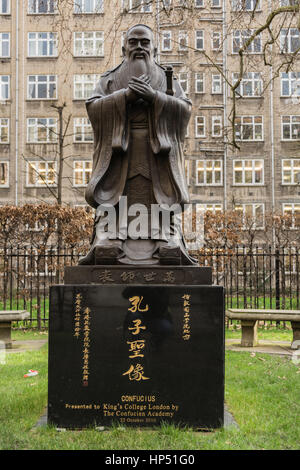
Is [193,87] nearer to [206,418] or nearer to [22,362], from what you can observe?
[22,362]

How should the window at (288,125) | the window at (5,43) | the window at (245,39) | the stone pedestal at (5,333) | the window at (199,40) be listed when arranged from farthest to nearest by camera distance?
the window at (5,43)
the window at (199,40)
the window at (288,125)
the window at (245,39)
the stone pedestal at (5,333)

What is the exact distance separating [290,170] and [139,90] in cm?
2327

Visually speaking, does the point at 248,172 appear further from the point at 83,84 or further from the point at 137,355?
the point at 137,355

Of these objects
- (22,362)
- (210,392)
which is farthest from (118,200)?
(22,362)

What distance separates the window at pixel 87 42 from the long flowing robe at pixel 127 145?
23.4 metres

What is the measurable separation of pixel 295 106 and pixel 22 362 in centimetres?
2371

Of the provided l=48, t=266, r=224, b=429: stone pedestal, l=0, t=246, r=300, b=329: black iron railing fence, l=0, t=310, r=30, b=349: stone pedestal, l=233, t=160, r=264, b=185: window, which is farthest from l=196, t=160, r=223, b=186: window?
l=48, t=266, r=224, b=429: stone pedestal

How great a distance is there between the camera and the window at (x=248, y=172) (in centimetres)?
2617

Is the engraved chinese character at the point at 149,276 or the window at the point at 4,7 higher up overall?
the window at the point at 4,7

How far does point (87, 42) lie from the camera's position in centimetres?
2638

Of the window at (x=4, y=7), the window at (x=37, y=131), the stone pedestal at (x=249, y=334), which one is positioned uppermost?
the window at (x=4, y=7)

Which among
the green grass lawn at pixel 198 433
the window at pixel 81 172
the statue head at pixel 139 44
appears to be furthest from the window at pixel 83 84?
the statue head at pixel 139 44

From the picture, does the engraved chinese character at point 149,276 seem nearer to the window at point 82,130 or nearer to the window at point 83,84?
the window at point 82,130

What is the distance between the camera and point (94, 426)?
4.02 m
